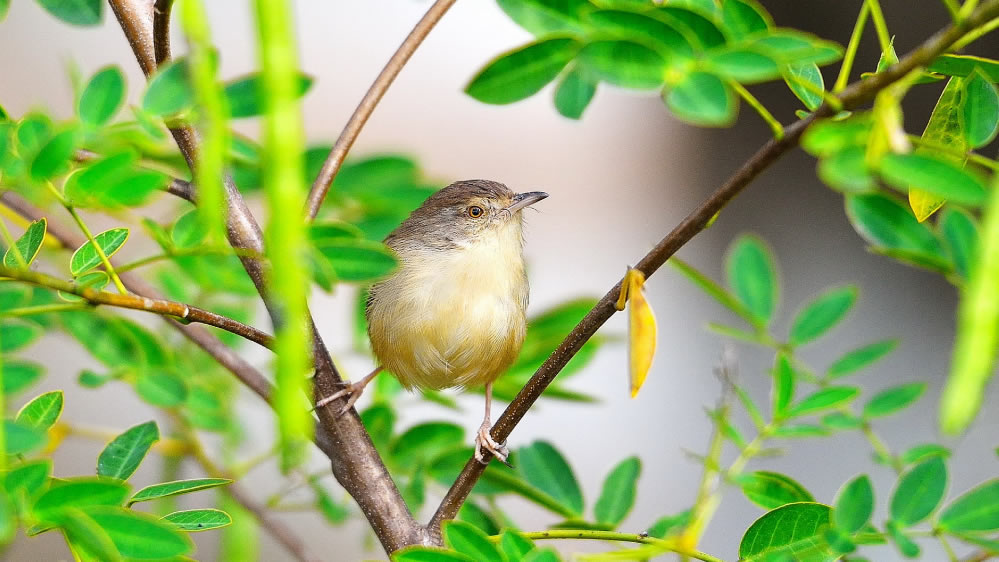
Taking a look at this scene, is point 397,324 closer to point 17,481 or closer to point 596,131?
point 17,481

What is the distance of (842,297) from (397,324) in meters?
1.00

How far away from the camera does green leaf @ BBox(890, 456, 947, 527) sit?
3.90 feet

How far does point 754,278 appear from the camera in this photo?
192 centimetres

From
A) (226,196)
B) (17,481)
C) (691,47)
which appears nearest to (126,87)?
(226,196)

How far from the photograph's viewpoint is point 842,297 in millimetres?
1849

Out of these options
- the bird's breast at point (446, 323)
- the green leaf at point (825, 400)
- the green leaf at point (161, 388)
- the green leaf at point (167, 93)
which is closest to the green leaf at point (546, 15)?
the green leaf at point (167, 93)

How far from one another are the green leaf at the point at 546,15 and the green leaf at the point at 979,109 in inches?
17.8

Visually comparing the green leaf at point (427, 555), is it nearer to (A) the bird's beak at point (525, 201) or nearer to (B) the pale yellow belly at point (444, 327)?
(B) the pale yellow belly at point (444, 327)

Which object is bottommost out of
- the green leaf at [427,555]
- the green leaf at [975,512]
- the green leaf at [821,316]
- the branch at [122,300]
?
the green leaf at [975,512]

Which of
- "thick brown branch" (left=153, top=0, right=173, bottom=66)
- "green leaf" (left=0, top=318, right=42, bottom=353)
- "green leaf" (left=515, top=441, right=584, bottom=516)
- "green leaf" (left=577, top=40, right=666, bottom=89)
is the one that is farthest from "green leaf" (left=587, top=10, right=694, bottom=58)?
"green leaf" (left=0, top=318, right=42, bottom=353)

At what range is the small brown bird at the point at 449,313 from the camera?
86.0 inches

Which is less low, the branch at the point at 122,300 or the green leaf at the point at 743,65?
the branch at the point at 122,300

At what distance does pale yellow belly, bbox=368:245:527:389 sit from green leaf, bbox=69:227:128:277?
1.07m

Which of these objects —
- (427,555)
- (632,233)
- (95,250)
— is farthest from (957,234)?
(632,233)
